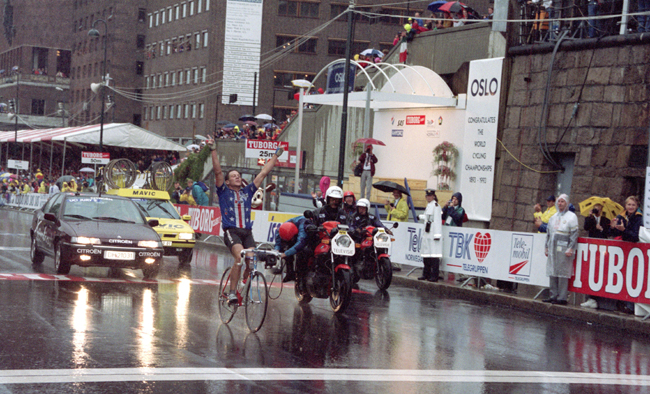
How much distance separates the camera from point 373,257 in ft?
51.9

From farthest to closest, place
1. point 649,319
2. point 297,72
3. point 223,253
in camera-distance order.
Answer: point 297,72 < point 223,253 < point 649,319

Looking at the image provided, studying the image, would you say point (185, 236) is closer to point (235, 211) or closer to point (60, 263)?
point (60, 263)

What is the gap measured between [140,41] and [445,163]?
74.0 m

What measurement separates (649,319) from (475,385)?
6.41 metres

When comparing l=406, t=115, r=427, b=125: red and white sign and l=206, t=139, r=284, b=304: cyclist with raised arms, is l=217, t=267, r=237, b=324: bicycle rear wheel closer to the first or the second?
l=206, t=139, r=284, b=304: cyclist with raised arms

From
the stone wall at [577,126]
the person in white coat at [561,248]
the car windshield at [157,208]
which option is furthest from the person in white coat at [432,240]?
the car windshield at [157,208]

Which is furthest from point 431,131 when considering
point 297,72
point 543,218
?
point 297,72

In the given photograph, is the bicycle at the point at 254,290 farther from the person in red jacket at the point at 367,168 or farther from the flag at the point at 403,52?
the flag at the point at 403,52

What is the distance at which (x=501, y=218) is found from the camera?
24672mm

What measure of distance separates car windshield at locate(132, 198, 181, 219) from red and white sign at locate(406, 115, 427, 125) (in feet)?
37.7

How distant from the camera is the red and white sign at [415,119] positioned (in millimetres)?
29655

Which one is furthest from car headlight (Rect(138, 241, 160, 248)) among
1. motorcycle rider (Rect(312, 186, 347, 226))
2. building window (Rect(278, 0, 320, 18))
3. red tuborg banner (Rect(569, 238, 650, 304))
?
building window (Rect(278, 0, 320, 18))

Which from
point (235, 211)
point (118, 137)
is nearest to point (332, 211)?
point (235, 211)

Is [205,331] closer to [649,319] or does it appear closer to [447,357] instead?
[447,357]
